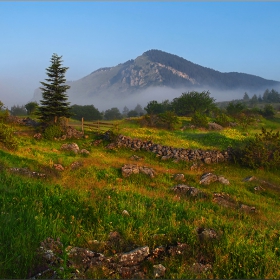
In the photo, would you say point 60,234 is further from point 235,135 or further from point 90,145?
point 235,135

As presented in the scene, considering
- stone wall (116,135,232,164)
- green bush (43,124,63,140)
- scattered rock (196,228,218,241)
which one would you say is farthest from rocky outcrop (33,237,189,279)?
green bush (43,124,63,140)

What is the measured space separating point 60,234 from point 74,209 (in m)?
1.75

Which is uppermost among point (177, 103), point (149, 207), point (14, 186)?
point (177, 103)

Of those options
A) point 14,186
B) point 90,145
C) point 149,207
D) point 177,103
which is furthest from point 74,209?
point 177,103

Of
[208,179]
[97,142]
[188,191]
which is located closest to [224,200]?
[188,191]

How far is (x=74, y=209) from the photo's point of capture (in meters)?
7.58

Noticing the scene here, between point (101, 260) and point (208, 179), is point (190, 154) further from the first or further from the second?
point (101, 260)

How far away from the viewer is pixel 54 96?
30109 mm

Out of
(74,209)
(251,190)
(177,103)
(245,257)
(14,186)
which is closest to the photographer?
(245,257)

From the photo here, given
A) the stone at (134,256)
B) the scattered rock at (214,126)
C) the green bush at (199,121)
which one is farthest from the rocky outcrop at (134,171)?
the scattered rock at (214,126)

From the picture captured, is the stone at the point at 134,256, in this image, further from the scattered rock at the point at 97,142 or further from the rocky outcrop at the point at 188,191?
the scattered rock at the point at 97,142

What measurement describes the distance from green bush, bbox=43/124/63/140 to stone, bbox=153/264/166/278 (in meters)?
23.8

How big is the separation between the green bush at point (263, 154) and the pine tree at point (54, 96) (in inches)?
833

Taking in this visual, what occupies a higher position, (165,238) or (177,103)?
(177,103)
